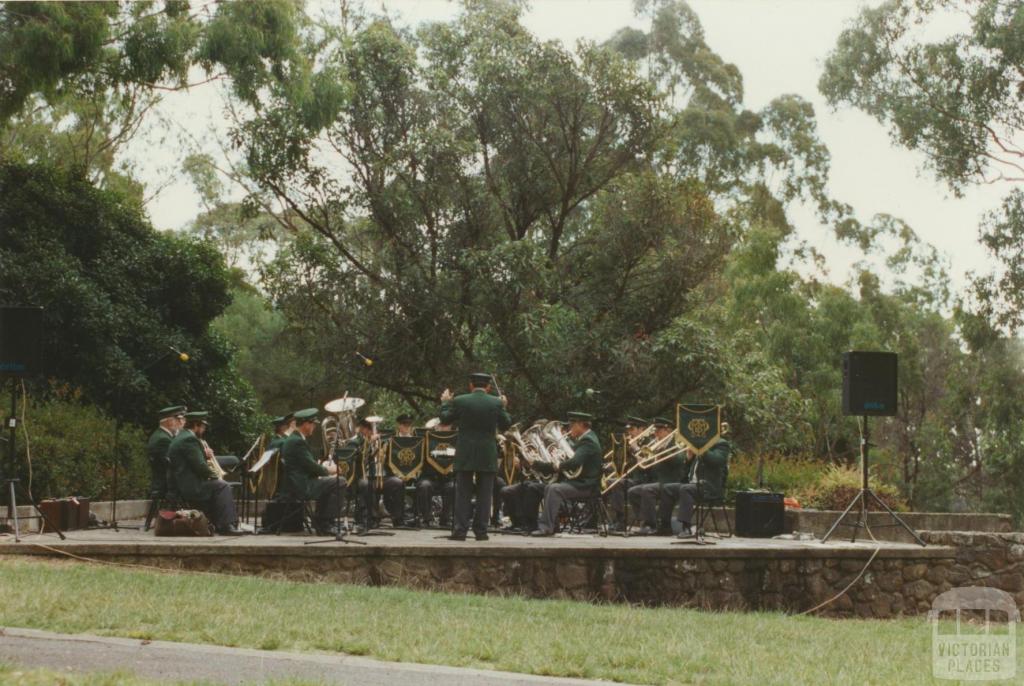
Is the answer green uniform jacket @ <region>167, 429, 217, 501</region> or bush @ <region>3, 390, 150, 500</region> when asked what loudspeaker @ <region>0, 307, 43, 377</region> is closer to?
green uniform jacket @ <region>167, 429, 217, 501</region>

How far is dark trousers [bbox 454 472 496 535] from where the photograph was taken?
509 inches

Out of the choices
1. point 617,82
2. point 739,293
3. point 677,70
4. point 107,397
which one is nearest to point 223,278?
point 107,397

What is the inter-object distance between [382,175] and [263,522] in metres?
10.5

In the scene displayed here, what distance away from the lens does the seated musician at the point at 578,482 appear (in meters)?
13.8

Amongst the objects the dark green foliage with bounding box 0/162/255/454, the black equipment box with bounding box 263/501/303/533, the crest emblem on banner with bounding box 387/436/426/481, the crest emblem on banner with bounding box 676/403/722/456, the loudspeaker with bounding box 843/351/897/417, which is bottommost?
the black equipment box with bounding box 263/501/303/533

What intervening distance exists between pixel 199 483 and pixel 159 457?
→ 2.74 ft

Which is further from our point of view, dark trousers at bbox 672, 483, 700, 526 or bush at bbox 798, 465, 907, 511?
bush at bbox 798, 465, 907, 511

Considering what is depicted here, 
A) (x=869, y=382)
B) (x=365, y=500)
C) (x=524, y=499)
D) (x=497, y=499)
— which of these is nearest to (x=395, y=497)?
(x=497, y=499)

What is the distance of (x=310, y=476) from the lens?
12875 mm

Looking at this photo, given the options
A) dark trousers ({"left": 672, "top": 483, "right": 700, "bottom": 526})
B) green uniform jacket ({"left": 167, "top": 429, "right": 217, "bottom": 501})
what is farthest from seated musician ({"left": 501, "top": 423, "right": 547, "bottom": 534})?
green uniform jacket ({"left": 167, "top": 429, "right": 217, "bottom": 501})

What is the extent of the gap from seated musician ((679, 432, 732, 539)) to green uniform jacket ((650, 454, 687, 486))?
382 mm

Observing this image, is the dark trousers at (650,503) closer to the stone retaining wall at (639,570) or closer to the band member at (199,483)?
the stone retaining wall at (639,570)

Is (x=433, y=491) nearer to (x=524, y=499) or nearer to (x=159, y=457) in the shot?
(x=524, y=499)

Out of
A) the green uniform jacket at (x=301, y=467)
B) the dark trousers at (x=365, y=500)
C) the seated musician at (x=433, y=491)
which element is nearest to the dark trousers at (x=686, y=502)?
the seated musician at (x=433, y=491)
